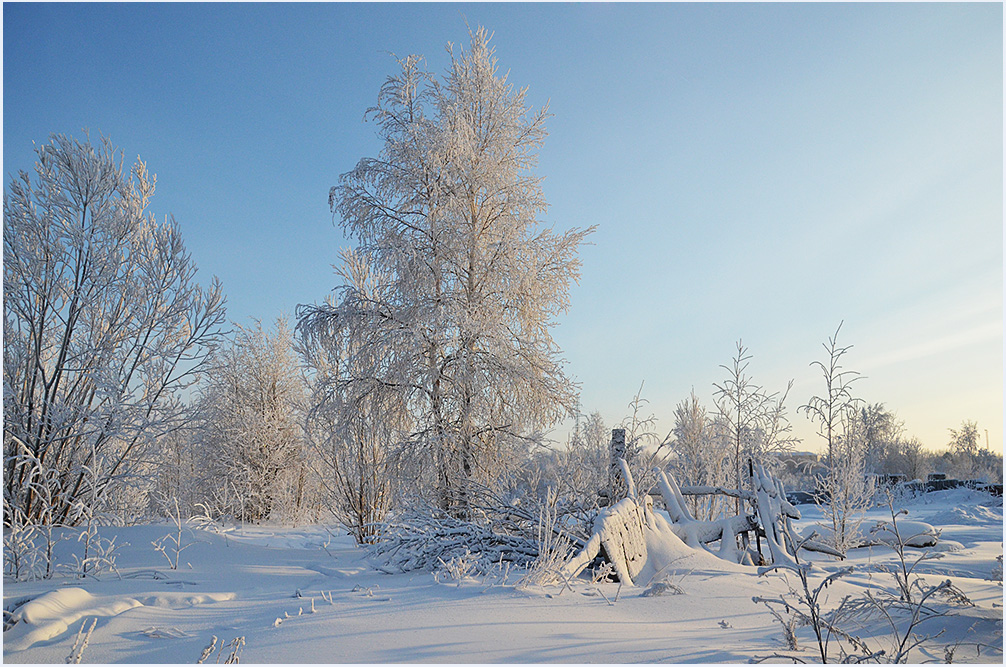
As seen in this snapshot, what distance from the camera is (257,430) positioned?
17.3 meters

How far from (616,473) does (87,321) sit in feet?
24.6

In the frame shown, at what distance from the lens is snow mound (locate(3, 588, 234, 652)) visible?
9.70ft

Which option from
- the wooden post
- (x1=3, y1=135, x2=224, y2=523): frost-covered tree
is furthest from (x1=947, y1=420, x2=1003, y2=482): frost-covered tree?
(x1=3, y1=135, x2=224, y2=523): frost-covered tree

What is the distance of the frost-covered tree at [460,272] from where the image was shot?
8.33 metres

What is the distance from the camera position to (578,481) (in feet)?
24.8

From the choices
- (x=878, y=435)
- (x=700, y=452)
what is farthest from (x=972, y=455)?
(x=700, y=452)

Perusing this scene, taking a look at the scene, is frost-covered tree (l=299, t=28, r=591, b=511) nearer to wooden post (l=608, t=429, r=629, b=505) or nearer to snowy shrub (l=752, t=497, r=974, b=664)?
wooden post (l=608, t=429, r=629, b=505)

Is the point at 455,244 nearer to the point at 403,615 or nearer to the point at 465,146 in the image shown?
the point at 465,146

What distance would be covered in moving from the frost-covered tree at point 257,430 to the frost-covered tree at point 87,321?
862cm

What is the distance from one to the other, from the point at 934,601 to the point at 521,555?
123 inches

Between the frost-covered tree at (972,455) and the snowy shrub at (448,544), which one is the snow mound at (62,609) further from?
the frost-covered tree at (972,455)

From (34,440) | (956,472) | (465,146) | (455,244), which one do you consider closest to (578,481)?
(455,244)

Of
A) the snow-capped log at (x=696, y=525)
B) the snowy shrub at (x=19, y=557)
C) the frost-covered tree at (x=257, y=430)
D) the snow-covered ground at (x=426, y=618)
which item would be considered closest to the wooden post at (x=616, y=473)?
the snow-capped log at (x=696, y=525)

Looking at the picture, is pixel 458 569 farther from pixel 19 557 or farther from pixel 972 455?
pixel 972 455
